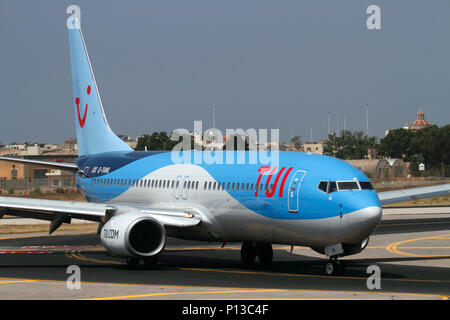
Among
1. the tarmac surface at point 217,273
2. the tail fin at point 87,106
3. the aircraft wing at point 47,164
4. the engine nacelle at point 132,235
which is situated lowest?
the tarmac surface at point 217,273

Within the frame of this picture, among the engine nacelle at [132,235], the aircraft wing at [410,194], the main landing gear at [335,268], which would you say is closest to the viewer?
the main landing gear at [335,268]

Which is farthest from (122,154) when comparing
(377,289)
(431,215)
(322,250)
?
(431,215)

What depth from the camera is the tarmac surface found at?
24984 mm

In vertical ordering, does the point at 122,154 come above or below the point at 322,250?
above

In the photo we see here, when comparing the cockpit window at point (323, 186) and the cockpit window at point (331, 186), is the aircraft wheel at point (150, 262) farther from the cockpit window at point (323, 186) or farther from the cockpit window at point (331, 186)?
the cockpit window at point (331, 186)

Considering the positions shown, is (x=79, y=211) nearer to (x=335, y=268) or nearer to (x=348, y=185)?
(x=335, y=268)

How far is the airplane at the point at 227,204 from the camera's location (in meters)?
28.5

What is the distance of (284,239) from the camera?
99.8ft

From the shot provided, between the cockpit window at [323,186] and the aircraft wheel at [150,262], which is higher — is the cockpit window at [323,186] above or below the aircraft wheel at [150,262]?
above

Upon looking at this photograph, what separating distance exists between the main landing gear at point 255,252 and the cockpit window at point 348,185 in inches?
276

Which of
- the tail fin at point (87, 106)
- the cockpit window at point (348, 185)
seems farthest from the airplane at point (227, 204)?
the tail fin at point (87, 106)
